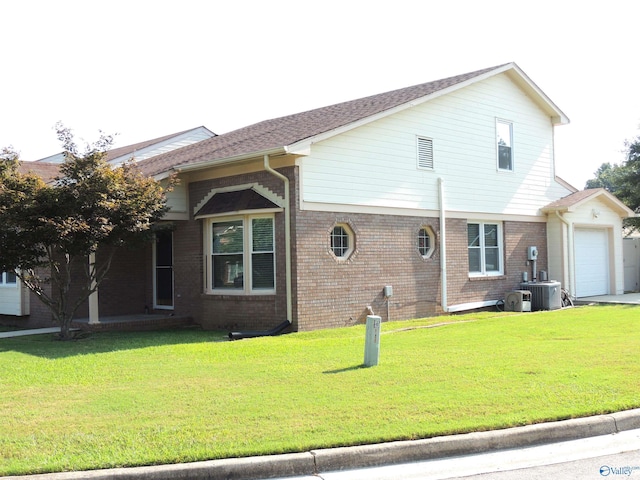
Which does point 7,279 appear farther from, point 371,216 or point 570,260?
point 570,260

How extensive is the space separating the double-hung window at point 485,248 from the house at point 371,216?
0.15 feet

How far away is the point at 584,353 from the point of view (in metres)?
10.2

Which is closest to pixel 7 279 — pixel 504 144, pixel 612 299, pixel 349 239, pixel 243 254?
pixel 243 254

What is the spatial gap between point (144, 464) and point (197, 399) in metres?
2.07

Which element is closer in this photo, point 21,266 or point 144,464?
point 144,464

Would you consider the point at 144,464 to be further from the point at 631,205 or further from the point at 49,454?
the point at 631,205

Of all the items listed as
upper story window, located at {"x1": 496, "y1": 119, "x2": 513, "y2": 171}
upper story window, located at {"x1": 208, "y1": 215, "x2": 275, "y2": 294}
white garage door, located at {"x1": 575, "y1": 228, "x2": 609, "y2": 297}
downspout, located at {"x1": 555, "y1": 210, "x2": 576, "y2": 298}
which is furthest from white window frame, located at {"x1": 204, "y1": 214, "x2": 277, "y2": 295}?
white garage door, located at {"x1": 575, "y1": 228, "x2": 609, "y2": 297}

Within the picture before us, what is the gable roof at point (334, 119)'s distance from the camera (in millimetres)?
14273

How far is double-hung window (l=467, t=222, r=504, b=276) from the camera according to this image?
1853 centimetres

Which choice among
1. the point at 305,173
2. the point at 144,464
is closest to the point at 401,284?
the point at 305,173

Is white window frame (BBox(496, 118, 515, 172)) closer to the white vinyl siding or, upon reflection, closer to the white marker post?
the white vinyl siding

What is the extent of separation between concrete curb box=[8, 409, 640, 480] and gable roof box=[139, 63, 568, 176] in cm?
837

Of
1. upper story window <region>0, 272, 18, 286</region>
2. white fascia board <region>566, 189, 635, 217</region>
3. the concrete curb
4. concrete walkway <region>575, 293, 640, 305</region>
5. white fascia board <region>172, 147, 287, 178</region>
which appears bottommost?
the concrete curb

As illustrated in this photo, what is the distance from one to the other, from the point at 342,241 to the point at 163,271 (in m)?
5.17
